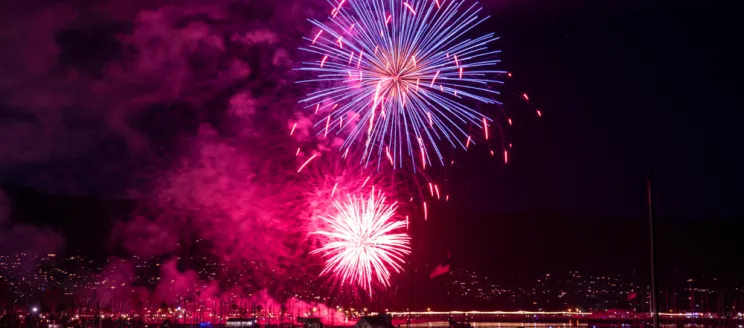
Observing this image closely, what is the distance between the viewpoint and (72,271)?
276 ft

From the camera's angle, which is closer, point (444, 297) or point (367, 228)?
point (367, 228)

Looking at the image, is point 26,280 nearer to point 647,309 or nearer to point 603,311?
point 647,309

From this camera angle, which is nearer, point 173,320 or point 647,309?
point 173,320

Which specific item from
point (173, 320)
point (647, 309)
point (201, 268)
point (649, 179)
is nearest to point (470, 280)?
point (647, 309)

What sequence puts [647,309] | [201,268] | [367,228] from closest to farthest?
[367,228] < [201,268] < [647,309]

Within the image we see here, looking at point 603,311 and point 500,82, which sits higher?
point 500,82

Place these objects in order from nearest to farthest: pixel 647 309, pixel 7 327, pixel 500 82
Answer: pixel 500 82 < pixel 7 327 < pixel 647 309

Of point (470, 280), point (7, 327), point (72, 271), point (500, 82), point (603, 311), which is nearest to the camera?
point (500, 82)

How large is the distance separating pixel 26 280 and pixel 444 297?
139279mm

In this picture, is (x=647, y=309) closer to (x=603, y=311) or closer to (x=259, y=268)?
(x=603, y=311)

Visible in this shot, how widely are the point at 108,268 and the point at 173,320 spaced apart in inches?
338

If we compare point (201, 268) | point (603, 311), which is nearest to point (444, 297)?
point (603, 311)

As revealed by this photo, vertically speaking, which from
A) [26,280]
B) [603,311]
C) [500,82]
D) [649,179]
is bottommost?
[603,311]

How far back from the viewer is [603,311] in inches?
7077
